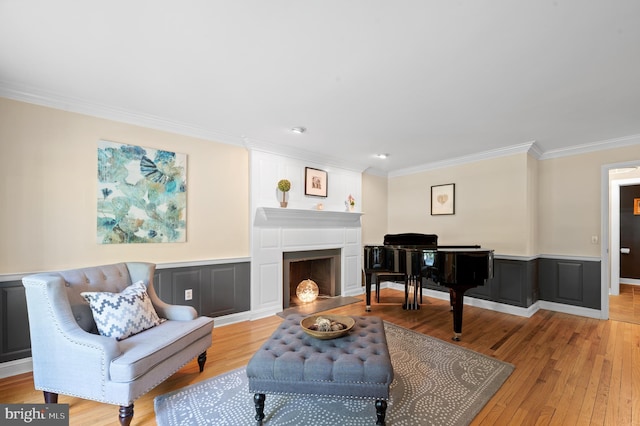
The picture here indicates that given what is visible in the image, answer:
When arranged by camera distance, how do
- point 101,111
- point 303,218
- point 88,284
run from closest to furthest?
point 88,284 < point 101,111 < point 303,218

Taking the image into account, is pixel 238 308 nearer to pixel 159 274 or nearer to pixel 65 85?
pixel 159 274

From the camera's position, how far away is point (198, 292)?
11.5 ft

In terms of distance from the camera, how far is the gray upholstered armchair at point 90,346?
1772mm

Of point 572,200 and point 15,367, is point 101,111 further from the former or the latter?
point 572,200

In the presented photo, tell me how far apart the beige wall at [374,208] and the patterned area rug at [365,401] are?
3194 millimetres

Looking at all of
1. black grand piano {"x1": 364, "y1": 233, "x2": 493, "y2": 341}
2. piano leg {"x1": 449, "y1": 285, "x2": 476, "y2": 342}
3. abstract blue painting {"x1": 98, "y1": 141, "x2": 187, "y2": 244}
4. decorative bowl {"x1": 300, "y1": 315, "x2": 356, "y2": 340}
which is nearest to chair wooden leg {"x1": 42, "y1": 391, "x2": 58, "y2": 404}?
abstract blue painting {"x1": 98, "y1": 141, "x2": 187, "y2": 244}

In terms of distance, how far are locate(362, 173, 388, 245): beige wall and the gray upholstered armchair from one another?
398cm

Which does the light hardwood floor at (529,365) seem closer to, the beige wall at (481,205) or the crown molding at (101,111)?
the beige wall at (481,205)

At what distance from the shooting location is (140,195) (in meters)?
3.16

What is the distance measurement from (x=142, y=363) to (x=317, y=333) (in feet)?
3.74

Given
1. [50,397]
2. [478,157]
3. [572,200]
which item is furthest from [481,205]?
[50,397]

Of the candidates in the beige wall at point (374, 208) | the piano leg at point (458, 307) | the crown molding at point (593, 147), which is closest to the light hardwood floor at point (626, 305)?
the crown molding at point (593, 147)

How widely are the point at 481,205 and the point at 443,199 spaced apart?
0.66 metres

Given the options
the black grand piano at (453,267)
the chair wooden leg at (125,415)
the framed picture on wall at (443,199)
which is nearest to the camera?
the chair wooden leg at (125,415)
